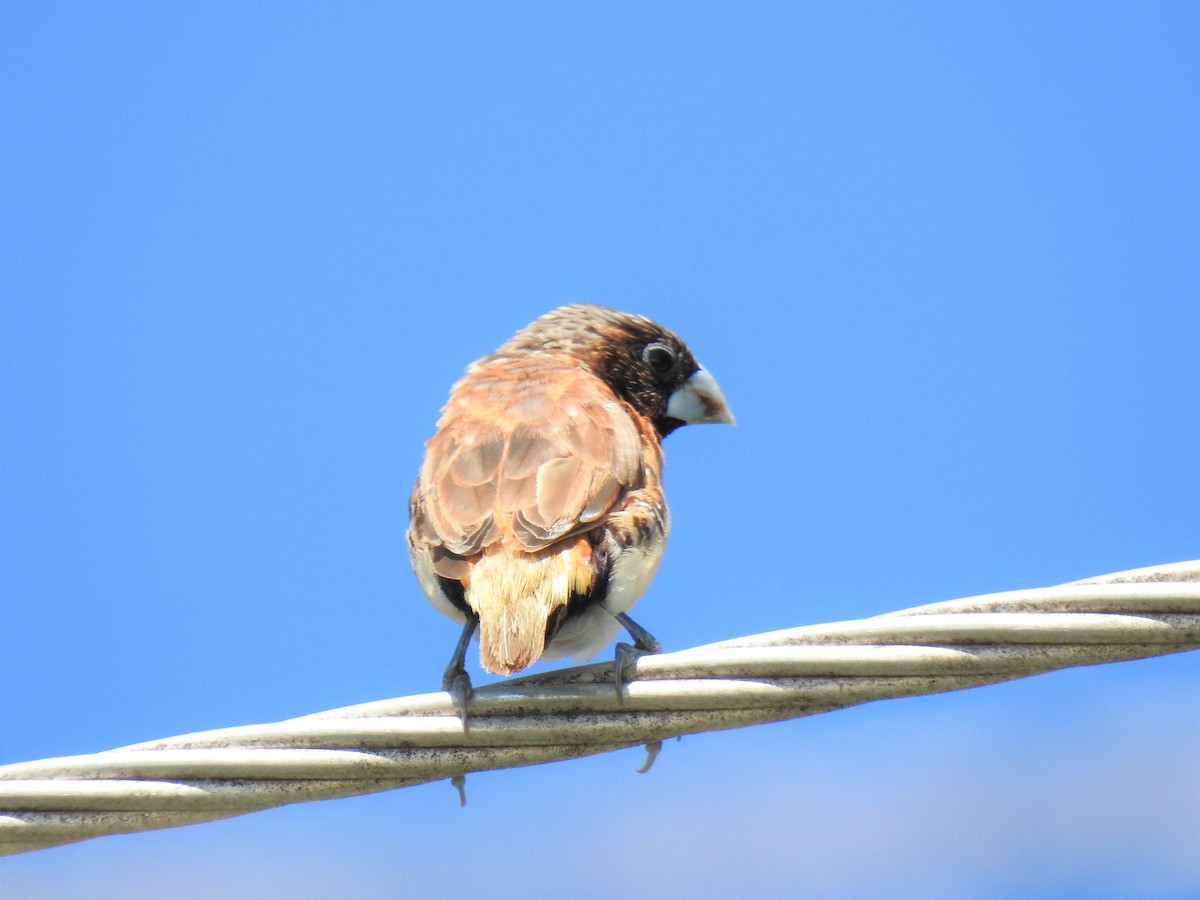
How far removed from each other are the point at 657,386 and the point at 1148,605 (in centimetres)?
423

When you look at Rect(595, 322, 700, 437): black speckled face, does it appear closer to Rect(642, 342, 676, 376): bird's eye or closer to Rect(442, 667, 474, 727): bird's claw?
Rect(642, 342, 676, 376): bird's eye

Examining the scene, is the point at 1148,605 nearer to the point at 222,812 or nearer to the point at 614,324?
the point at 222,812

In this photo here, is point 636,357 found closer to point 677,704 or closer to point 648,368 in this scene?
point 648,368

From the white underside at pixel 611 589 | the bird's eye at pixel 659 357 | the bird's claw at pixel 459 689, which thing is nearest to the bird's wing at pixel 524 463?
the white underside at pixel 611 589

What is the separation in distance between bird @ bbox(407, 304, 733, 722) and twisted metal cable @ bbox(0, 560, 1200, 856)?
16cm

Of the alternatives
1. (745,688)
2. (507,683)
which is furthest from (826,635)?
(507,683)

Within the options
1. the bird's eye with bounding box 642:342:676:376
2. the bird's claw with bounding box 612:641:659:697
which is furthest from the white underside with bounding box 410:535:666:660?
the bird's eye with bounding box 642:342:676:376

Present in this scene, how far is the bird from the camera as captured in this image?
4395 mm

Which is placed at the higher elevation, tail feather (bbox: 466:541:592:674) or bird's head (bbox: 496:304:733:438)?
bird's head (bbox: 496:304:733:438)

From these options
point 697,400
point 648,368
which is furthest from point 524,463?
point 697,400

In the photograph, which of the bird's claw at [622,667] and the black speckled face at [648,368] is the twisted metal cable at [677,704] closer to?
the bird's claw at [622,667]

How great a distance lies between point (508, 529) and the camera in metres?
4.64

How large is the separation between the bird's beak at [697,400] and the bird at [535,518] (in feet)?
3.12

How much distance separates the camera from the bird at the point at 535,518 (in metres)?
4.39
